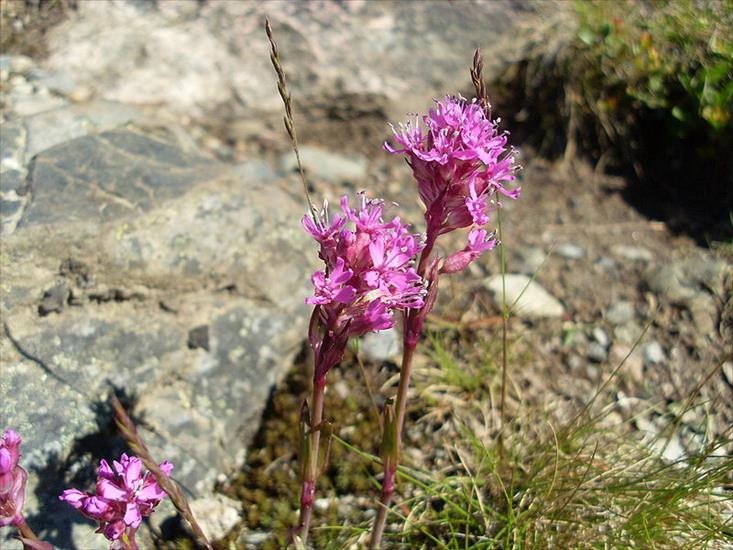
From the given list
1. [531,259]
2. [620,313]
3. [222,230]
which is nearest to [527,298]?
[531,259]

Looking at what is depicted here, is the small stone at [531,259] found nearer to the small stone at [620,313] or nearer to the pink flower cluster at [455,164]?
the small stone at [620,313]

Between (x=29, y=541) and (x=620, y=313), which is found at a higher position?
(x=29, y=541)

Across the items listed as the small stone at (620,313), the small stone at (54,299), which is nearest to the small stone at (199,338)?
the small stone at (54,299)

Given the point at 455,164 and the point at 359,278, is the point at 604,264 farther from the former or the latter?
the point at 359,278

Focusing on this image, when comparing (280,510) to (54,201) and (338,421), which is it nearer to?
(338,421)

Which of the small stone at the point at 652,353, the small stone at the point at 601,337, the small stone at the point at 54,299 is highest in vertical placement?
the small stone at the point at 54,299

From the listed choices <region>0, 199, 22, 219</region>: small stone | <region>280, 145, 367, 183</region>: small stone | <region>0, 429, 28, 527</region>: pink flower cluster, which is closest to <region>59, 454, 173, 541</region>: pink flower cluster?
<region>0, 429, 28, 527</region>: pink flower cluster
